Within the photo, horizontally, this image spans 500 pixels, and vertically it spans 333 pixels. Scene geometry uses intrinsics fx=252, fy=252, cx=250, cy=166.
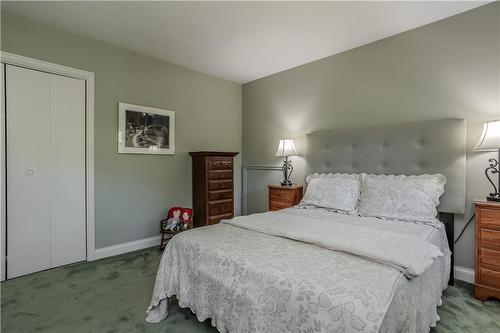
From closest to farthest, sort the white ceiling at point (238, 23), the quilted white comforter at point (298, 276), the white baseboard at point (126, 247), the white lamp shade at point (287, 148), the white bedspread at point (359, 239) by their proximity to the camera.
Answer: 1. the quilted white comforter at point (298, 276)
2. the white bedspread at point (359, 239)
3. the white ceiling at point (238, 23)
4. the white baseboard at point (126, 247)
5. the white lamp shade at point (287, 148)

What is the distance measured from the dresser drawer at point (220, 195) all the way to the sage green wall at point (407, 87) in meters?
0.60

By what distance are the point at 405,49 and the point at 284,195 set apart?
2.02m

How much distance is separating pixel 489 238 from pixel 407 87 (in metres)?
1.50

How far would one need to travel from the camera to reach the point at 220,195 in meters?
3.49

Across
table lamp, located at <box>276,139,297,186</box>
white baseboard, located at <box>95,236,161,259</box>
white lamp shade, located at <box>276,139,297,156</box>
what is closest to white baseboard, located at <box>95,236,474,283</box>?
white baseboard, located at <box>95,236,161,259</box>

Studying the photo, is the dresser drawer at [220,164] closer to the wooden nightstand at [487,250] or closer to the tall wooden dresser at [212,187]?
the tall wooden dresser at [212,187]

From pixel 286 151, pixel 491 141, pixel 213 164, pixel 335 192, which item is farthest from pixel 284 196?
pixel 491 141

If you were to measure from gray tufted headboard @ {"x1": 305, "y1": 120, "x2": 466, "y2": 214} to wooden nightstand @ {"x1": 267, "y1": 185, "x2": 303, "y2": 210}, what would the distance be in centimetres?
36

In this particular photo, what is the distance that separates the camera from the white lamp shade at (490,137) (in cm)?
190

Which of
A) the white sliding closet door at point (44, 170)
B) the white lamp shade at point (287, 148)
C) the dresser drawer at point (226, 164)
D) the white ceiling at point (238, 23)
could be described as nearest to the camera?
the white ceiling at point (238, 23)

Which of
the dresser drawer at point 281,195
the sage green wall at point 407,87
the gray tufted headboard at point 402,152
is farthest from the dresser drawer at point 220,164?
the gray tufted headboard at point 402,152

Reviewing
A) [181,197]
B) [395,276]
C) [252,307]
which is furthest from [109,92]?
[395,276]

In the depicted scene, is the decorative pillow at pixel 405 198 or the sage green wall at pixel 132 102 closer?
the decorative pillow at pixel 405 198

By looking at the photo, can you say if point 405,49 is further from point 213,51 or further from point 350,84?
point 213,51
